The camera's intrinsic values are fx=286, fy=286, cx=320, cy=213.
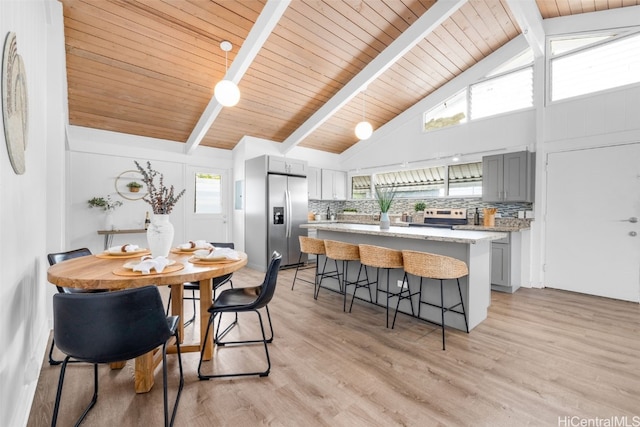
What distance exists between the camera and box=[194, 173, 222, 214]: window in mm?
5906

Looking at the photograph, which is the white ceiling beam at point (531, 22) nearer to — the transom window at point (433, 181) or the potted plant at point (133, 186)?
the transom window at point (433, 181)

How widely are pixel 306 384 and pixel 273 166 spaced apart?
407 cm

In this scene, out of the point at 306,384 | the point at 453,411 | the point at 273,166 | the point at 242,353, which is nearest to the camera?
the point at 453,411

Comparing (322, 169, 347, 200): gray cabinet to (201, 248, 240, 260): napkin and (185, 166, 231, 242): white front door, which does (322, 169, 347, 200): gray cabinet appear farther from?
(201, 248, 240, 260): napkin

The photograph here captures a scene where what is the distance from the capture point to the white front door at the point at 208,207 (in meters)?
5.77

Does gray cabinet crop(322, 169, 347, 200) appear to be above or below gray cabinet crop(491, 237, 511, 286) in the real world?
above

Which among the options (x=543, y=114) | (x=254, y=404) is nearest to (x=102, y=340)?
(x=254, y=404)

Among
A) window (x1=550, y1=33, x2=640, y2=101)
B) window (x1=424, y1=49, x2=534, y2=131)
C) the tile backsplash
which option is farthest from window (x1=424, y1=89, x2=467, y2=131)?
the tile backsplash

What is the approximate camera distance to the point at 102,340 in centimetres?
136

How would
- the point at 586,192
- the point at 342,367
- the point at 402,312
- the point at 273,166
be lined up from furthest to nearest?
the point at 273,166, the point at 586,192, the point at 402,312, the point at 342,367

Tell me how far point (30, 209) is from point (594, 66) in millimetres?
6364

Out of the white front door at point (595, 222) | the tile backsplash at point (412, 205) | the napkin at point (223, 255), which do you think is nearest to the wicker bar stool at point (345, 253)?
the napkin at point (223, 255)

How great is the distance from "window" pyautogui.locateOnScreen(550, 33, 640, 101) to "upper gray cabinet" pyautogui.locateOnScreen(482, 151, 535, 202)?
1.00 meters

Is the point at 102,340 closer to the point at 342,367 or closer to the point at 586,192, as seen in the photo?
the point at 342,367
